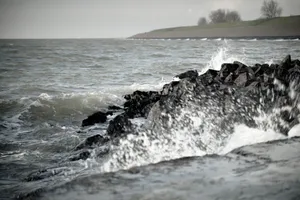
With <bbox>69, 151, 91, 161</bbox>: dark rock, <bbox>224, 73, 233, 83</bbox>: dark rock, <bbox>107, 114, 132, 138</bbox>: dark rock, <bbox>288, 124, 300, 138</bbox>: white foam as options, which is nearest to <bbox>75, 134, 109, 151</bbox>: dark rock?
<bbox>107, 114, 132, 138</bbox>: dark rock

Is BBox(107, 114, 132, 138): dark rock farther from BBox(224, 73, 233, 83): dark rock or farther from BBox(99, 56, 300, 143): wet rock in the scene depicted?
BBox(224, 73, 233, 83): dark rock

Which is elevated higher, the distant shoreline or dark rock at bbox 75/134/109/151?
the distant shoreline

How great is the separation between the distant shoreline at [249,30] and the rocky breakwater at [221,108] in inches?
2115

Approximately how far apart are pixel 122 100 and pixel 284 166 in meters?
7.67

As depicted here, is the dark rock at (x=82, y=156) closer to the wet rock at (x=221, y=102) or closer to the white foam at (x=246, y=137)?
the wet rock at (x=221, y=102)

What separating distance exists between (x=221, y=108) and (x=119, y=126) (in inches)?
77.1

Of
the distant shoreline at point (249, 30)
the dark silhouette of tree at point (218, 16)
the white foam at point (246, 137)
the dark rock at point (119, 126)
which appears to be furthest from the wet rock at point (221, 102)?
the dark silhouette of tree at point (218, 16)

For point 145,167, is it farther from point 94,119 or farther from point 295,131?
point 94,119

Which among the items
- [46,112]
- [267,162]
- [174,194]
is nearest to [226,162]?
[267,162]

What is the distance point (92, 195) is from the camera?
302 cm

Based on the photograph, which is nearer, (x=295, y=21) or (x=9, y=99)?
(x=9, y=99)

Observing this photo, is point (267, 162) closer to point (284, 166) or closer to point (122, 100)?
point (284, 166)

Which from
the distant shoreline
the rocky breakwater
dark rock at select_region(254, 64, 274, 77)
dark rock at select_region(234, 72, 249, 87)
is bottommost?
the rocky breakwater

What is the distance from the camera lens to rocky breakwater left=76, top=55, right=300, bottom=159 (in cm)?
459
